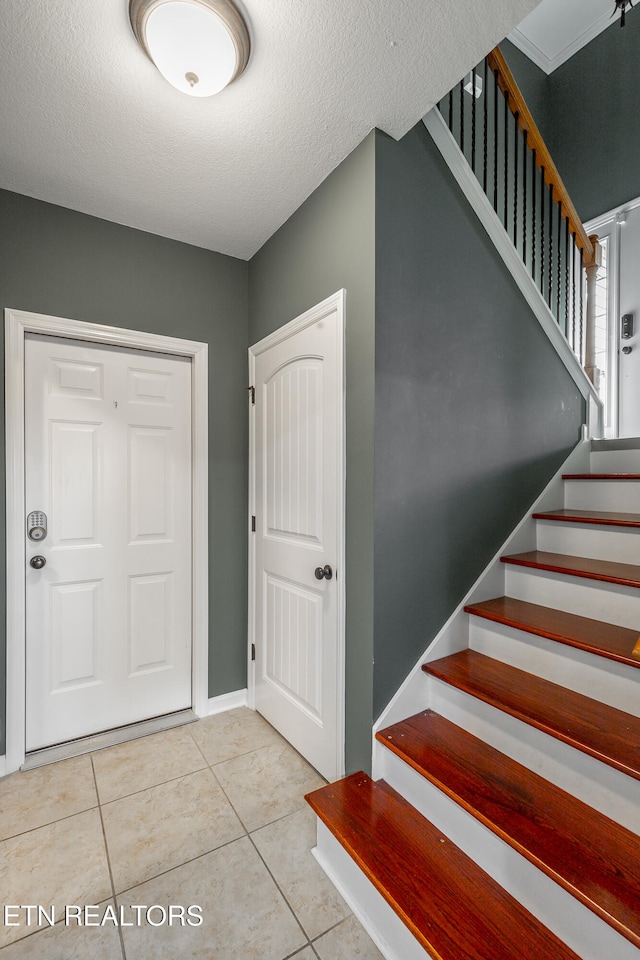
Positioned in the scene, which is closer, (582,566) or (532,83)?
(582,566)

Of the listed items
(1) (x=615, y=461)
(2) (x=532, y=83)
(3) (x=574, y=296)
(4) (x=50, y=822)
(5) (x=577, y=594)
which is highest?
(2) (x=532, y=83)

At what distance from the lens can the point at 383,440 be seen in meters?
1.64

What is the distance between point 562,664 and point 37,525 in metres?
2.28

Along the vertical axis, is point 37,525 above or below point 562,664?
above

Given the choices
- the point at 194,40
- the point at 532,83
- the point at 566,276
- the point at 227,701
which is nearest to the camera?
the point at 194,40

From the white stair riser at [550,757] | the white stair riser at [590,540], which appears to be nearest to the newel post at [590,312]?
the white stair riser at [590,540]

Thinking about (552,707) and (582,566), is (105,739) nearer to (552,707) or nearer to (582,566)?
(552,707)

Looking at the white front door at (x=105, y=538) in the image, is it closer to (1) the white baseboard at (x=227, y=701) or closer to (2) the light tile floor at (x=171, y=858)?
(1) the white baseboard at (x=227, y=701)

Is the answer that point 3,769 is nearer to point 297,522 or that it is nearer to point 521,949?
point 297,522

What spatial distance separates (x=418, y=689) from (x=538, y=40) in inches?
192

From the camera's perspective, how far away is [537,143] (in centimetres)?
236

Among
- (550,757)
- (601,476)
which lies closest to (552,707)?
(550,757)

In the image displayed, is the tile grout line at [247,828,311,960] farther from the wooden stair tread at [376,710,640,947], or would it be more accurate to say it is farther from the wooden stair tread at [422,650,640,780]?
the wooden stair tread at [422,650,640,780]

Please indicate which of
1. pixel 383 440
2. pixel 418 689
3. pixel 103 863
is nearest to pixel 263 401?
pixel 383 440
